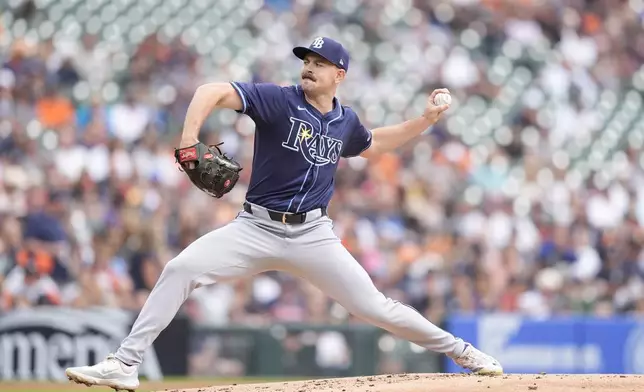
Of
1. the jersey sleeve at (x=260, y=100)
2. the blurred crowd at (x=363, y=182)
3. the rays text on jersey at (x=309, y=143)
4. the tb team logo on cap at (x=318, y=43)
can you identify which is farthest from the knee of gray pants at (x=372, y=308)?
the blurred crowd at (x=363, y=182)

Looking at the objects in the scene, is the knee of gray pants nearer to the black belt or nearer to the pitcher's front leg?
the pitcher's front leg

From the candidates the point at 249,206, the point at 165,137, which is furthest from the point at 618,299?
the point at 249,206

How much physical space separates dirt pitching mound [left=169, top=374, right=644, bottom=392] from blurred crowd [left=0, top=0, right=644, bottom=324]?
529 centimetres

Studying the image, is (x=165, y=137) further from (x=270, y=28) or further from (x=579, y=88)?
(x=579, y=88)

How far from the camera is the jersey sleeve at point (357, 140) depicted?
6.34 metres

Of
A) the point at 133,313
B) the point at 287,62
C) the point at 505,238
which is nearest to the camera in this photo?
the point at 133,313

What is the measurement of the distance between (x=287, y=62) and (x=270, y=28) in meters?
0.79

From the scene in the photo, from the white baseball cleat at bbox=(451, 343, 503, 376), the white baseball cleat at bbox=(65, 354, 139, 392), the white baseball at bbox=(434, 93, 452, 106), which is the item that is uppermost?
the white baseball at bbox=(434, 93, 452, 106)

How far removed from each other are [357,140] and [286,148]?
65 cm

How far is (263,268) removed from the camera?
5.98 m

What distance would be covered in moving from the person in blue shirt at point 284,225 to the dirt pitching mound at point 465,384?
0.35 metres

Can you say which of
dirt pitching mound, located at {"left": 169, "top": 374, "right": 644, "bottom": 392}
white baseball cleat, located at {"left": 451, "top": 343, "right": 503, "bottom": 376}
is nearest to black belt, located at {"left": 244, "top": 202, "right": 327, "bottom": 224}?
dirt pitching mound, located at {"left": 169, "top": 374, "right": 644, "bottom": 392}

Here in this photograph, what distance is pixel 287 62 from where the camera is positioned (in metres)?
15.2

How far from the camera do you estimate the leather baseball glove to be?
548 cm
